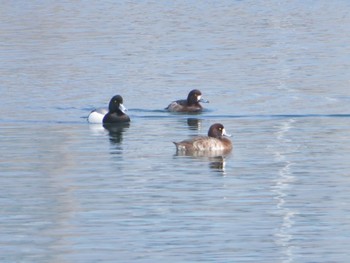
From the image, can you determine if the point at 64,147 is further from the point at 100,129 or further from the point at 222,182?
the point at 222,182

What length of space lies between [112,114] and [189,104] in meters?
2.20

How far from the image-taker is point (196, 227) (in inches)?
684

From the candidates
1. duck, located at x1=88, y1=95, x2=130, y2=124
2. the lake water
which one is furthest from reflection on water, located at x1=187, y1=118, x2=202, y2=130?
duck, located at x1=88, y1=95, x2=130, y2=124

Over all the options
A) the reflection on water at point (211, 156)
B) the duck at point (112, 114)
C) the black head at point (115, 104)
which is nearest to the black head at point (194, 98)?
the duck at point (112, 114)

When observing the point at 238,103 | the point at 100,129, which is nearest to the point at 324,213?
the point at 100,129

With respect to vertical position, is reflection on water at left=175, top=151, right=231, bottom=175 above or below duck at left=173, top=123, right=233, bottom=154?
below

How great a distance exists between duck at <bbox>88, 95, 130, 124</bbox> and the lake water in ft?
1.60

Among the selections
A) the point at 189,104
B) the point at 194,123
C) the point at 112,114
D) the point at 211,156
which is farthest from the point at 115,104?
the point at 211,156

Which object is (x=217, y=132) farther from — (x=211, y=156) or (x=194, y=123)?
(x=194, y=123)

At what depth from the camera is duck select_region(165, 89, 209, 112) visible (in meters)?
30.3

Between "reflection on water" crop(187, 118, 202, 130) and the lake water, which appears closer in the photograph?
the lake water

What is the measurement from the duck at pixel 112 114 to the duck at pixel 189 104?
157 cm

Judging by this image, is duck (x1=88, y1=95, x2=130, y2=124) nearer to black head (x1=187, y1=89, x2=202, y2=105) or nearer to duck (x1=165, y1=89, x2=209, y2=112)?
duck (x1=165, y1=89, x2=209, y2=112)

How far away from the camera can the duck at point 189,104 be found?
99.5 ft
